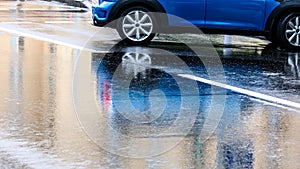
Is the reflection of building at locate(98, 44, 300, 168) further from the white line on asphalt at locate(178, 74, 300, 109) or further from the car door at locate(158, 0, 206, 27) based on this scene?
the car door at locate(158, 0, 206, 27)

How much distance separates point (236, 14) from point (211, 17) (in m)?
0.44

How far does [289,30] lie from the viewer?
13750 millimetres

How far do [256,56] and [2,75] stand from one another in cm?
482

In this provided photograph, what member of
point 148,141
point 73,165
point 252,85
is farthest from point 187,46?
point 73,165

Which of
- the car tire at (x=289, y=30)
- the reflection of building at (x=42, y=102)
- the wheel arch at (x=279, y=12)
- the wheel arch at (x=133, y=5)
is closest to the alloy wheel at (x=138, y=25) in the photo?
the wheel arch at (x=133, y=5)

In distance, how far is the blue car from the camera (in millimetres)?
13516

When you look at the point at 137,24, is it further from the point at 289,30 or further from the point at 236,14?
the point at 289,30

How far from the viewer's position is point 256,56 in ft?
42.4

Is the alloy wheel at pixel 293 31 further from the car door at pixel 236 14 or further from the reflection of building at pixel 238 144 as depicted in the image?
the reflection of building at pixel 238 144

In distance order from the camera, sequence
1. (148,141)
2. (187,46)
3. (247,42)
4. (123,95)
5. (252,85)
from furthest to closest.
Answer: (247,42), (187,46), (252,85), (123,95), (148,141)

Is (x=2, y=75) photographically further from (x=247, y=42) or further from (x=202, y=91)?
(x=247, y=42)

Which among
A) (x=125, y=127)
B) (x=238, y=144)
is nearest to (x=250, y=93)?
(x=125, y=127)

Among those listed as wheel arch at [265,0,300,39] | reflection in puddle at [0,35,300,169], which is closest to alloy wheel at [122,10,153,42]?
wheel arch at [265,0,300,39]

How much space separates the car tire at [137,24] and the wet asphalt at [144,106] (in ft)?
0.77
